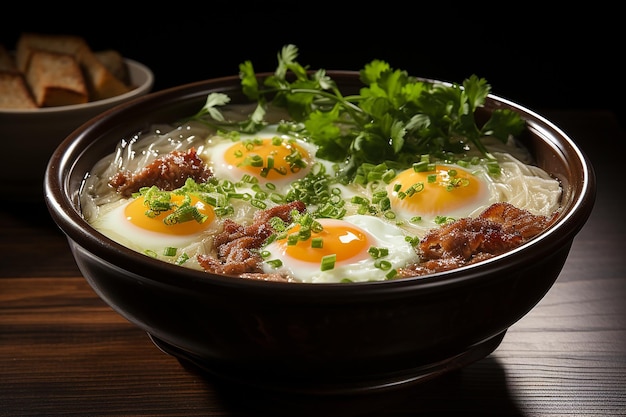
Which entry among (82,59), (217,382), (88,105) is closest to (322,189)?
(217,382)

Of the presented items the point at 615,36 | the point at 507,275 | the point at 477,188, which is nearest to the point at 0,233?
the point at 477,188

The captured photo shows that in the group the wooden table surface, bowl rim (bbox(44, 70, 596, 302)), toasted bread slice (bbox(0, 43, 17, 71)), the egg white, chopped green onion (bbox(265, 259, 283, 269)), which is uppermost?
bowl rim (bbox(44, 70, 596, 302))

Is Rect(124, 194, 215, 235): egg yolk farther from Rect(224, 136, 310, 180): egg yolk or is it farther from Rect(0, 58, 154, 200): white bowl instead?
Rect(0, 58, 154, 200): white bowl

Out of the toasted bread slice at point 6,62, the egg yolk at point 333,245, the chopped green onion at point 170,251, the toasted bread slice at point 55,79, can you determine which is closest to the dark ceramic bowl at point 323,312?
the chopped green onion at point 170,251

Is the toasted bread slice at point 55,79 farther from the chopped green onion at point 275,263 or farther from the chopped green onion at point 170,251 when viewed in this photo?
the chopped green onion at point 275,263

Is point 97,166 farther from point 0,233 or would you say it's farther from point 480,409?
point 480,409

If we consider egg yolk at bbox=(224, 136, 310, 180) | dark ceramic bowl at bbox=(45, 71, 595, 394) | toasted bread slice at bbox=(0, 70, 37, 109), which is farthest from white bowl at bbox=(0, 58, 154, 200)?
dark ceramic bowl at bbox=(45, 71, 595, 394)
